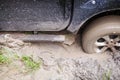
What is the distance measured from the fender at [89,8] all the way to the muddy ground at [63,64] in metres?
0.64

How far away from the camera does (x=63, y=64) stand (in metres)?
3.42

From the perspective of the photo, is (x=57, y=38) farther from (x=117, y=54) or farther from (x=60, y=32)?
(x=117, y=54)

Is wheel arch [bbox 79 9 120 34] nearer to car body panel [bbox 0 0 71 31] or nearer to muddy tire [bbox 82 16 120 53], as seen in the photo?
muddy tire [bbox 82 16 120 53]

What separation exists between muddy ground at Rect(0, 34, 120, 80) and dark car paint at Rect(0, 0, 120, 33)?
0.35m

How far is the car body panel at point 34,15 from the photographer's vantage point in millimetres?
3055

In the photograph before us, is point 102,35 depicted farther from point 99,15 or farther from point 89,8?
point 89,8

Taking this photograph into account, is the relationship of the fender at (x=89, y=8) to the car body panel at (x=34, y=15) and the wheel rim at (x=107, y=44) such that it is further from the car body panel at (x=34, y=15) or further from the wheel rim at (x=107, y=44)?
the wheel rim at (x=107, y=44)

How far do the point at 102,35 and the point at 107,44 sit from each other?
0.68 ft

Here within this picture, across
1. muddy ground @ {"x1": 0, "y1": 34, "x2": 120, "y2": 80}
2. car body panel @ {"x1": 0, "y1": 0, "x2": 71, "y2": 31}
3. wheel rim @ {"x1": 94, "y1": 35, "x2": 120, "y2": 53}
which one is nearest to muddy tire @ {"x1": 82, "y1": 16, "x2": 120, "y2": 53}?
wheel rim @ {"x1": 94, "y1": 35, "x2": 120, "y2": 53}

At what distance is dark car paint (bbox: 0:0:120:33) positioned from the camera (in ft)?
9.92

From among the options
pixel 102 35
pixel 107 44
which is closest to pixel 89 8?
pixel 102 35

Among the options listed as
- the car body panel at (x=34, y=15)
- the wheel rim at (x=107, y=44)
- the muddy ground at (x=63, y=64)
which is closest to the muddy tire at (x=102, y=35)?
the wheel rim at (x=107, y=44)

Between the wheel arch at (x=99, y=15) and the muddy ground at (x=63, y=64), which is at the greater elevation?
the wheel arch at (x=99, y=15)

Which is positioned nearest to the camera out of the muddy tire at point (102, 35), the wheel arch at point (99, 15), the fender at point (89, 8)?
the fender at point (89, 8)
